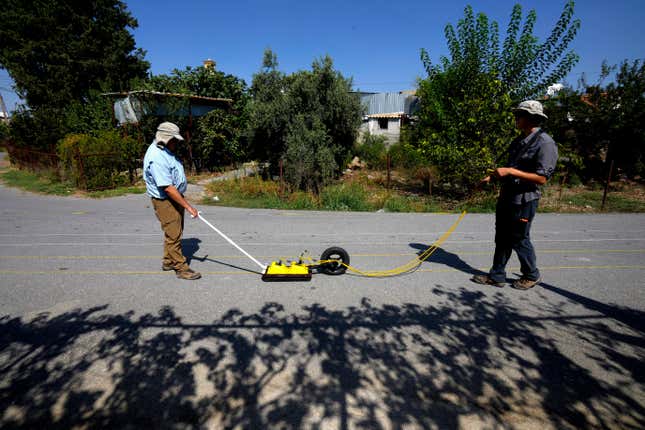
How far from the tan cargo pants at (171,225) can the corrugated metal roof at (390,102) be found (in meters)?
27.5

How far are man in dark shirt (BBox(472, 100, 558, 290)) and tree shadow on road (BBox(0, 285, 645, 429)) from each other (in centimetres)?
80

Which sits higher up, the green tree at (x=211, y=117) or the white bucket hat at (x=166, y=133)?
the green tree at (x=211, y=117)

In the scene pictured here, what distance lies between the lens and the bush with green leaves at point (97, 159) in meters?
13.5

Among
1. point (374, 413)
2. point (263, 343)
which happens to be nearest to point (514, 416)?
point (374, 413)

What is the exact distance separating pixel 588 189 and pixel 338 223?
581 inches

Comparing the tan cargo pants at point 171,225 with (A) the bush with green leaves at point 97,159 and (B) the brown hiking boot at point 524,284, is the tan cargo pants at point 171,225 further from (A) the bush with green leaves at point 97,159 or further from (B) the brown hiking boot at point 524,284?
(A) the bush with green leaves at point 97,159

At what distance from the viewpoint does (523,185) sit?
4.24 metres

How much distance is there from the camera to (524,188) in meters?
4.24

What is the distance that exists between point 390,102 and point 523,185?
28890 mm

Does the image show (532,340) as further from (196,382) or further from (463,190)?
(463,190)

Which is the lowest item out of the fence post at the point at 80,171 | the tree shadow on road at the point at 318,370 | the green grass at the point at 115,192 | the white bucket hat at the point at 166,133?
the tree shadow on road at the point at 318,370

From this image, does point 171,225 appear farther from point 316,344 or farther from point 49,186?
point 49,186

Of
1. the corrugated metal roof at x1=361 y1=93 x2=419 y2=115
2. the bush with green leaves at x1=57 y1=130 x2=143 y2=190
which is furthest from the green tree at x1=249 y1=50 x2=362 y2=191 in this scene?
the corrugated metal roof at x1=361 y1=93 x2=419 y2=115

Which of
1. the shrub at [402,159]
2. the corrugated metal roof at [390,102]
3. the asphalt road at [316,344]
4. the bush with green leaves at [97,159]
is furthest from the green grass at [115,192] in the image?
the corrugated metal roof at [390,102]
